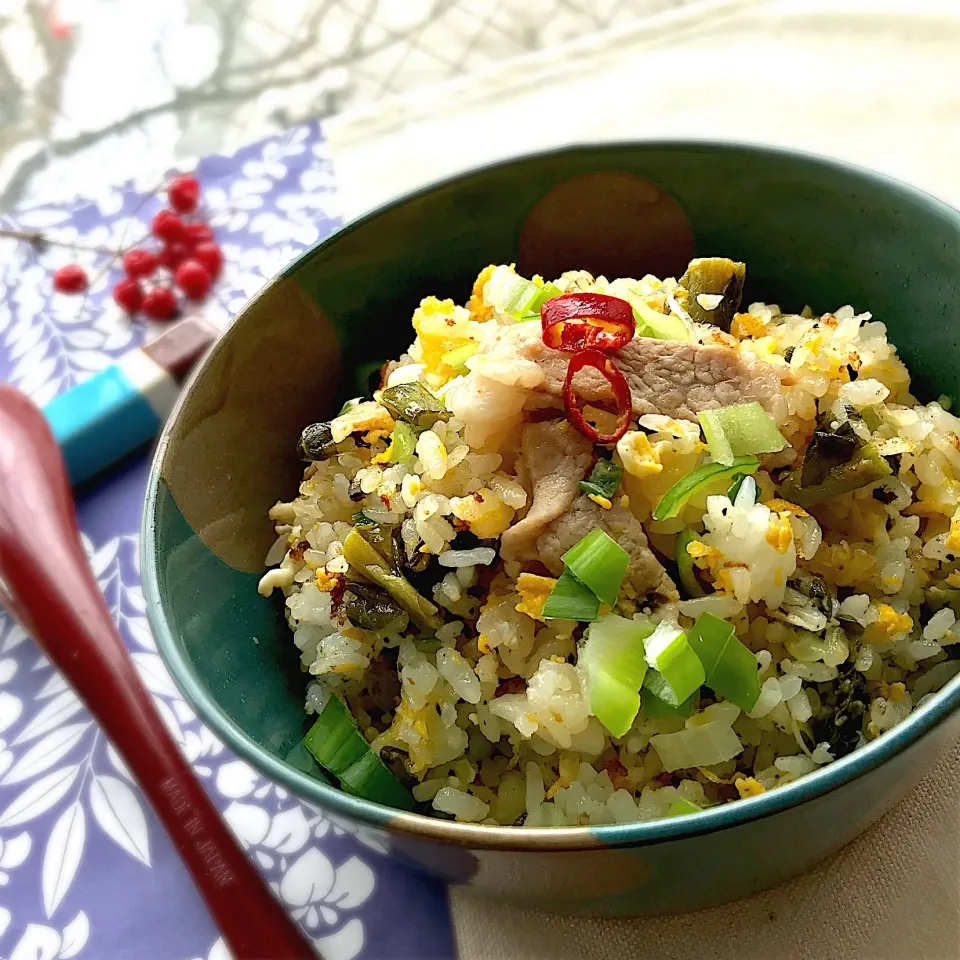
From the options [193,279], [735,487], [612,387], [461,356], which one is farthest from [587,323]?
[193,279]

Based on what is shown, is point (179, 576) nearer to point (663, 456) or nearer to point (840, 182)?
point (663, 456)

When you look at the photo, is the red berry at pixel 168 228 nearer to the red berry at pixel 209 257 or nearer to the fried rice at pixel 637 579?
the red berry at pixel 209 257

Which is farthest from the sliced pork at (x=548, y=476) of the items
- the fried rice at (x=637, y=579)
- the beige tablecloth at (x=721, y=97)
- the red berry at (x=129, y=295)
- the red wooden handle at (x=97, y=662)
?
the red berry at (x=129, y=295)

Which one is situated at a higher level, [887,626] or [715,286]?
Answer: [715,286]

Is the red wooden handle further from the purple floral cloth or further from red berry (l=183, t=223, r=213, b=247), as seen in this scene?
red berry (l=183, t=223, r=213, b=247)

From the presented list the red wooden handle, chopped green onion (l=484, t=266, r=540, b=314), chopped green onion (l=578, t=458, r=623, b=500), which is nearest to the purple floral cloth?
the red wooden handle

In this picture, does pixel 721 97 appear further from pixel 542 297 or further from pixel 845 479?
pixel 845 479

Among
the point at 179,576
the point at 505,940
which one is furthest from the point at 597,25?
the point at 505,940
